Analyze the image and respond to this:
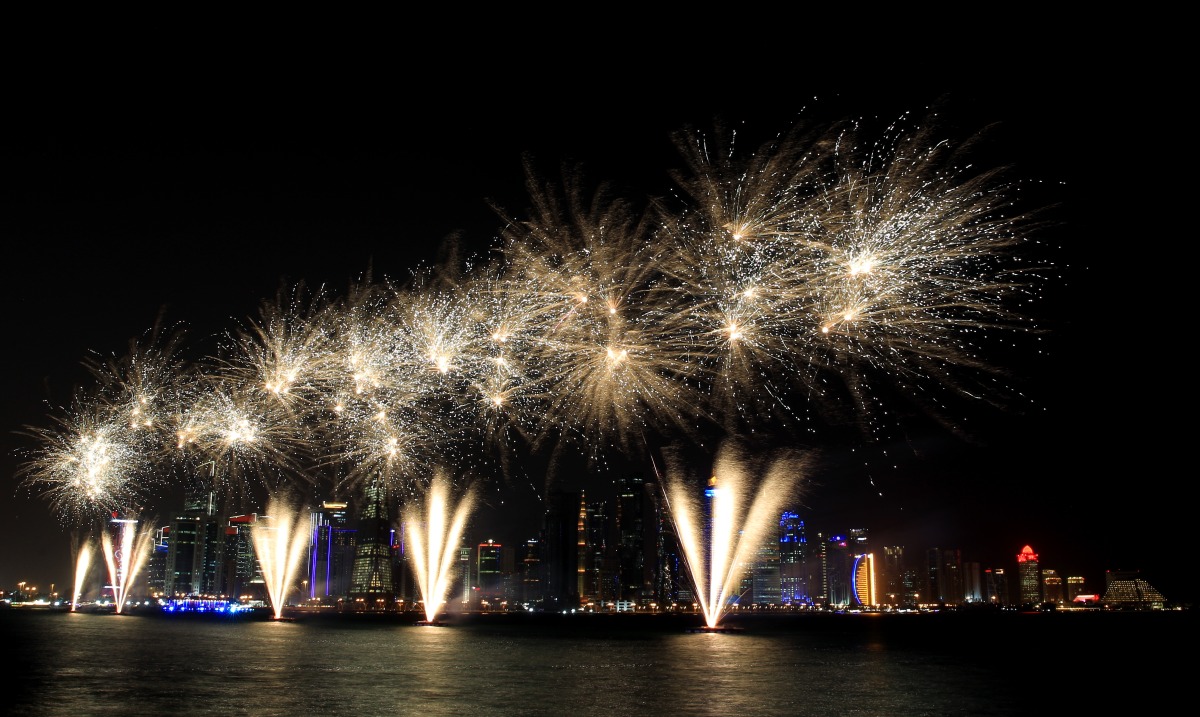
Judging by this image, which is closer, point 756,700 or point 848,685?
point 756,700

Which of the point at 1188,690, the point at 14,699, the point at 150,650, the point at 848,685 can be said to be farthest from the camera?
the point at 150,650

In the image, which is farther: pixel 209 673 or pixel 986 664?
pixel 986 664

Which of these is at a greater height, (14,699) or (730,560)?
(730,560)

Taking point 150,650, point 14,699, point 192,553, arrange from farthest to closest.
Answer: point 192,553 → point 150,650 → point 14,699

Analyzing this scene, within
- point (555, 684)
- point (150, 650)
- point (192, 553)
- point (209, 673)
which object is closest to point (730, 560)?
point (555, 684)

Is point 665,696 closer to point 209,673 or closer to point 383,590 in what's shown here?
point 209,673

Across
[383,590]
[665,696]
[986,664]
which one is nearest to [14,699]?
[665,696]

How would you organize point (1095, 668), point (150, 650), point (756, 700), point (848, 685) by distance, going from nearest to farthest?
point (756, 700), point (848, 685), point (150, 650), point (1095, 668)

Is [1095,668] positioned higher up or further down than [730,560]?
further down

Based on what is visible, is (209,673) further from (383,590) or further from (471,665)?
(383,590)
